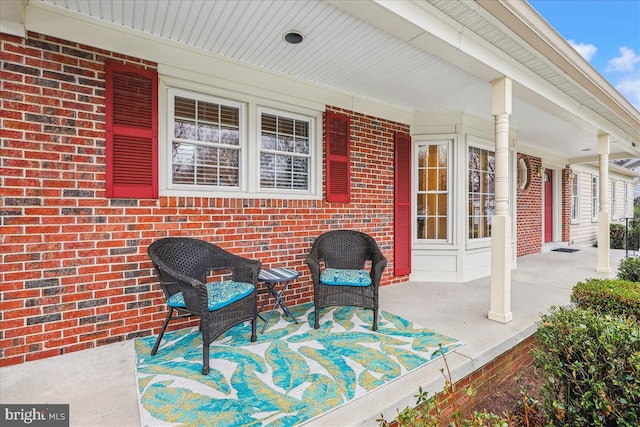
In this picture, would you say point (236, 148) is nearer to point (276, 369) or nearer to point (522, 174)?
point (276, 369)

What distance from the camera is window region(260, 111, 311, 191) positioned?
146 inches

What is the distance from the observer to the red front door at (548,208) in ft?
28.6

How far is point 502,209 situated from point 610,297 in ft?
4.09

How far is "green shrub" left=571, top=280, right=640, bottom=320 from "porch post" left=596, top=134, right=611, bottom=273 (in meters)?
2.85

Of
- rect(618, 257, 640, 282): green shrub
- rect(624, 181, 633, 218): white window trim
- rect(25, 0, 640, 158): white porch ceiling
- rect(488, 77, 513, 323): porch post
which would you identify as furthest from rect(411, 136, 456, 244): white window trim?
rect(624, 181, 633, 218): white window trim

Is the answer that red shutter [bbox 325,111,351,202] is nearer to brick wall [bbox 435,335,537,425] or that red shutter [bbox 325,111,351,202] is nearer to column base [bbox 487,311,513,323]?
column base [bbox 487,311,513,323]

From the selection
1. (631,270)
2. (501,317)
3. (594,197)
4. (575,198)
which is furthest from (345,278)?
(594,197)

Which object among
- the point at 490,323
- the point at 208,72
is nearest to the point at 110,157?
the point at 208,72

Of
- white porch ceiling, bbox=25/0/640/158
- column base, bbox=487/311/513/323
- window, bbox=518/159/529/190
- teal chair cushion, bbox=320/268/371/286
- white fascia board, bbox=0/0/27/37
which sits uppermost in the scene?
white porch ceiling, bbox=25/0/640/158

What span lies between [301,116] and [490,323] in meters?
3.13

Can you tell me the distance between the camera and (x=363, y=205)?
177 inches

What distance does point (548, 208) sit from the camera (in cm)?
884

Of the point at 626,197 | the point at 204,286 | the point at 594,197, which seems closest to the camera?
the point at 204,286

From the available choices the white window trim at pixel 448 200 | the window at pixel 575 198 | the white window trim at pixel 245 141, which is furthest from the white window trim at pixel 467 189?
the window at pixel 575 198
